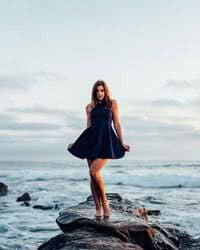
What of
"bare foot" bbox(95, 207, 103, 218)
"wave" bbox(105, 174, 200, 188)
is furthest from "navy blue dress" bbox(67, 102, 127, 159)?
"wave" bbox(105, 174, 200, 188)

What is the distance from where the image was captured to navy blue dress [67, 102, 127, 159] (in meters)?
9.14

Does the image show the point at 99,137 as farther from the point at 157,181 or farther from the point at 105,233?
the point at 157,181

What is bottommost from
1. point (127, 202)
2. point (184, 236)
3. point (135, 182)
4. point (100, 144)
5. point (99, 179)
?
point (135, 182)

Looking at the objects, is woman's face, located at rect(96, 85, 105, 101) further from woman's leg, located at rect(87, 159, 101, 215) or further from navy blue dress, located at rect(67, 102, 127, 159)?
woman's leg, located at rect(87, 159, 101, 215)

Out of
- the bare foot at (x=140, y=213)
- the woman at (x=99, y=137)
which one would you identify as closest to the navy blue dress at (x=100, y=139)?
the woman at (x=99, y=137)

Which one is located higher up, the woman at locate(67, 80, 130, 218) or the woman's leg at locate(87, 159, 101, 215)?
the woman at locate(67, 80, 130, 218)

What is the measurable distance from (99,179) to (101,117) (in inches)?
44.7

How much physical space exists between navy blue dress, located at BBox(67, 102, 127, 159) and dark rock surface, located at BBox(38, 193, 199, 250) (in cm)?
128

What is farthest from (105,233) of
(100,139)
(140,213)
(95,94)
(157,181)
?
(157,181)

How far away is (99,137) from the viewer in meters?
9.23

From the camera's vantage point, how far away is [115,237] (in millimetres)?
9047

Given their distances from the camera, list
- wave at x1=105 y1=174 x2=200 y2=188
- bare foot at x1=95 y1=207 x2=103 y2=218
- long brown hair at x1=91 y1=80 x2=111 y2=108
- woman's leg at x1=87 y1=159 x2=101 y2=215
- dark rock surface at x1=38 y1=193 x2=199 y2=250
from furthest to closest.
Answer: wave at x1=105 y1=174 x2=200 y2=188
bare foot at x1=95 y1=207 x2=103 y2=218
woman's leg at x1=87 y1=159 x2=101 y2=215
long brown hair at x1=91 y1=80 x2=111 y2=108
dark rock surface at x1=38 y1=193 x2=199 y2=250

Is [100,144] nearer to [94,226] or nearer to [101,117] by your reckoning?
[101,117]

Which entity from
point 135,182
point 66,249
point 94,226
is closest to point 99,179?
point 94,226
